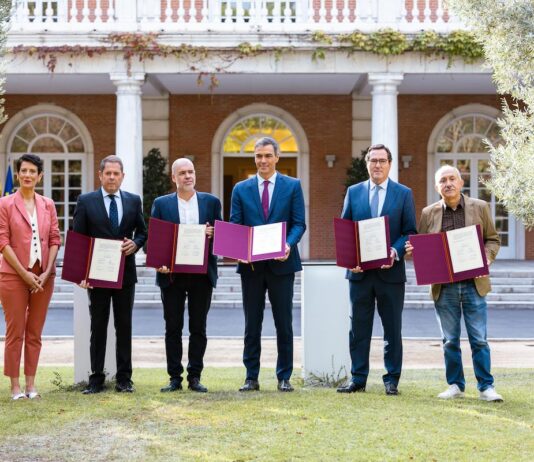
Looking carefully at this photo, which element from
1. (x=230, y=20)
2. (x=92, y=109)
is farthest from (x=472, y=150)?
(x=92, y=109)

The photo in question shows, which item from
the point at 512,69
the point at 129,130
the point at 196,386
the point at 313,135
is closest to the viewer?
the point at 196,386

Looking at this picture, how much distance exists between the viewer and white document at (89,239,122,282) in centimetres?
666

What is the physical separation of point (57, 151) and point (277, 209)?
16.5 meters

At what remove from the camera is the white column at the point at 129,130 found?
1814cm

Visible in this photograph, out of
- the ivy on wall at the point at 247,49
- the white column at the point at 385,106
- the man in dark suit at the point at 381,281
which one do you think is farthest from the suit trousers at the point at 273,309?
the white column at the point at 385,106

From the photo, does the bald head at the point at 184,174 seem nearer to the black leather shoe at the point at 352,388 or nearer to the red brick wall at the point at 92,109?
the black leather shoe at the point at 352,388

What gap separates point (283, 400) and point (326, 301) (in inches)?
48.8

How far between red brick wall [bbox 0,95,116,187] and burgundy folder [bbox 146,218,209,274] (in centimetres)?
1597

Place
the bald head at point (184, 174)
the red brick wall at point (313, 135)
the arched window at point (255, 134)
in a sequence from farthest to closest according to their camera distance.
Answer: the arched window at point (255, 134) < the red brick wall at point (313, 135) < the bald head at point (184, 174)

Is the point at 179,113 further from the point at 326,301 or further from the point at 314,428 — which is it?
the point at 314,428

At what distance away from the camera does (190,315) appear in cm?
686

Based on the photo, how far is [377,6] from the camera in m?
18.0

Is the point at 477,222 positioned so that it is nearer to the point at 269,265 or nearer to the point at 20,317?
the point at 269,265

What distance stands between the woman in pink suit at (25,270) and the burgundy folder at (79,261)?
0.13m
